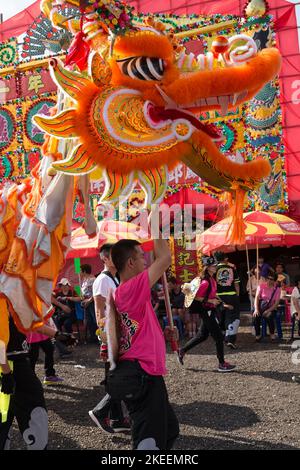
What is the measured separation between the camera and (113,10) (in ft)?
9.93

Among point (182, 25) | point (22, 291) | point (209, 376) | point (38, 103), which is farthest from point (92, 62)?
point (38, 103)

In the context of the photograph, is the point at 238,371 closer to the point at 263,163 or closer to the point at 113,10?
the point at 263,163

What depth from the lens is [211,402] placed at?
543 centimetres

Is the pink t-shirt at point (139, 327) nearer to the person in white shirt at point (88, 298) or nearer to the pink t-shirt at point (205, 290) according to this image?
the pink t-shirt at point (205, 290)

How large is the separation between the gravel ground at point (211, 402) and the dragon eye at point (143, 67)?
2630 mm

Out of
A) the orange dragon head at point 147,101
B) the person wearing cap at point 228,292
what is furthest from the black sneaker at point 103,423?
the person wearing cap at point 228,292

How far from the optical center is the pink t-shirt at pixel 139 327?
2.81 m

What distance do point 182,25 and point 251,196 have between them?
14.0 ft

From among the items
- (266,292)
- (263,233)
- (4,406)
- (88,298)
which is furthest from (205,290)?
(4,406)

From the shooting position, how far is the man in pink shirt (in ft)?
9.04

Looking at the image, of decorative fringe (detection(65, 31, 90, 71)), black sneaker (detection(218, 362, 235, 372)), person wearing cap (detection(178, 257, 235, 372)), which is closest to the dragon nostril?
decorative fringe (detection(65, 31, 90, 71))

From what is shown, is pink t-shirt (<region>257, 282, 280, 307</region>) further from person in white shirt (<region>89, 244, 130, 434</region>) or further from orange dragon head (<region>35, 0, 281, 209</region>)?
orange dragon head (<region>35, 0, 281, 209</region>)

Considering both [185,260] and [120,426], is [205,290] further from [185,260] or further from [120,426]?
[185,260]

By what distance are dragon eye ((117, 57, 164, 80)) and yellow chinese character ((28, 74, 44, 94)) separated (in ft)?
38.2
